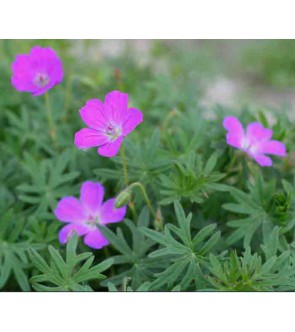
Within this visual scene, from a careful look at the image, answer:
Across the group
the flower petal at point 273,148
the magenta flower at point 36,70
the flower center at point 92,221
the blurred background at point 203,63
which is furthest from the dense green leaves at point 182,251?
the blurred background at point 203,63

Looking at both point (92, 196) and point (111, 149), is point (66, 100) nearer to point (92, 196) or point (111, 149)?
point (92, 196)

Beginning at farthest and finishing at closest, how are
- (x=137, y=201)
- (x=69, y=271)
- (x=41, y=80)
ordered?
(x=41, y=80) < (x=137, y=201) < (x=69, y=271)

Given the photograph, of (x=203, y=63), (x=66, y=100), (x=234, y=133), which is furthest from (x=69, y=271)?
(x=203, y=63)

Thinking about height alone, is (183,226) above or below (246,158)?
below

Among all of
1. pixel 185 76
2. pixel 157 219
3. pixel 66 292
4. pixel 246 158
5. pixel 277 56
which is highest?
pixel 277 56

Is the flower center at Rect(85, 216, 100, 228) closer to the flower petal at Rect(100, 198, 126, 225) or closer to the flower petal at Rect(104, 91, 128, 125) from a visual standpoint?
the flower petal at Rect(100, 198, 126, 225)

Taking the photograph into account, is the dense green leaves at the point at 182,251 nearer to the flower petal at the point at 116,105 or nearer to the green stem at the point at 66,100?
the flower petal at the point at 116,105

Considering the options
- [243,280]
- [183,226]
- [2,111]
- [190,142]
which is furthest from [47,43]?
[243,280]

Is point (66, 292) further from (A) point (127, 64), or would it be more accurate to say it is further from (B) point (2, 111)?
(A) point (127, 64)
